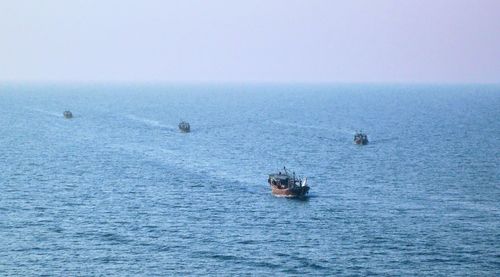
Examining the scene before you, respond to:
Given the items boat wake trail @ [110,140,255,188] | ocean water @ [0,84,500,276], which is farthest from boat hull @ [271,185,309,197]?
boat wake trail @ [110,140,255,188]

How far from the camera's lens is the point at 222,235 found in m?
101

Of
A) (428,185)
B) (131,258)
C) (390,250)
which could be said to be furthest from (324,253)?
(428,185)

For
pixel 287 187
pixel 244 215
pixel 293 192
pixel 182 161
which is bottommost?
pixel 244 215

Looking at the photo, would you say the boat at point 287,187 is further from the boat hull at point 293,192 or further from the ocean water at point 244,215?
the ocean water at point 244,215

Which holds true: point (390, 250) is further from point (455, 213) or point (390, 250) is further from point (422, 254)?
point (455, 213)

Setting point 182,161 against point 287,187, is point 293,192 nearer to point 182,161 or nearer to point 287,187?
point 287,187

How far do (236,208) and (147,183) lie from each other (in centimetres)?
2857

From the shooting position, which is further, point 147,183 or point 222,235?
point 147,183

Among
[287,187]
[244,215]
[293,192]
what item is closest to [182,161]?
[287,187]

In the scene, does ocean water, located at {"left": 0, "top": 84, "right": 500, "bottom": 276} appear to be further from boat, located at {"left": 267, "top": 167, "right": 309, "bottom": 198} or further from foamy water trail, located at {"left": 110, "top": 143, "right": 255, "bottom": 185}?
boat, located at {"left": 267, "top": 167, "right": 309, "bottom": 198}

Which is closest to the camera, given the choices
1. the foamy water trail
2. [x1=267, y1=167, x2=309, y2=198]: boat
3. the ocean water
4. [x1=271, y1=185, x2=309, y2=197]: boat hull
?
the ocean water

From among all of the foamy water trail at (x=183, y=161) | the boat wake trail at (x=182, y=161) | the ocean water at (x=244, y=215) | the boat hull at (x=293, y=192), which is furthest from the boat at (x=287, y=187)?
the foamy water trail at (x=183, y=161)

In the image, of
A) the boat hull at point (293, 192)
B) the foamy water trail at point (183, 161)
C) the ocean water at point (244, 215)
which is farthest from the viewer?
the foamy water trail at point (183, 161)

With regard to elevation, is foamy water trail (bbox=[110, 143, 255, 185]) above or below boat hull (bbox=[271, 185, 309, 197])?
below
